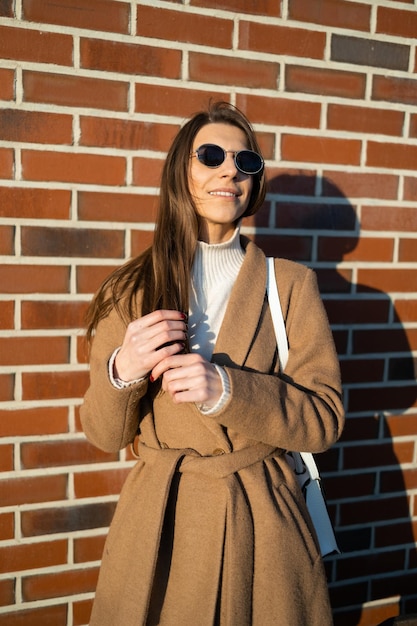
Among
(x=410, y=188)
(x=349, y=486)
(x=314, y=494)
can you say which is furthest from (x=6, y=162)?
(x=349, y=486)

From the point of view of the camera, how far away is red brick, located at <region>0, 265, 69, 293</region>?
197 centimetres

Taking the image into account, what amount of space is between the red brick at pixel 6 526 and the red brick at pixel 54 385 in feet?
1.45

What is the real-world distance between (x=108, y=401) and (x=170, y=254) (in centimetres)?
48

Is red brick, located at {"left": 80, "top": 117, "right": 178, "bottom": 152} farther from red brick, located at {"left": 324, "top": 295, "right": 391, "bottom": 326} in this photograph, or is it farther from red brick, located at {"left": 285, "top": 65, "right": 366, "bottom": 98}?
red brick, located at {"left": 324, "top": 295, "right": 391, "bottom": 326}

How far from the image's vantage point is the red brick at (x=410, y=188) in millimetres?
2410

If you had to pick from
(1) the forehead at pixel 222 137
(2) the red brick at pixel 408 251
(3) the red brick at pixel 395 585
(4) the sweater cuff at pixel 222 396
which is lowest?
(3) the red brick at pixel 395 585

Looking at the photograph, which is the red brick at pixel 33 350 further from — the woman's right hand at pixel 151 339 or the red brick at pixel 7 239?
the woman's right hand at pixel 151 339

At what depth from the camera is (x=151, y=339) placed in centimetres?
140

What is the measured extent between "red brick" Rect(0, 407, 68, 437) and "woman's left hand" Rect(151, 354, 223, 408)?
78 cm

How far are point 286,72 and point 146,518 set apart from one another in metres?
1.69

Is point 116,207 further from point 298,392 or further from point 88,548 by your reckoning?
point 88,548

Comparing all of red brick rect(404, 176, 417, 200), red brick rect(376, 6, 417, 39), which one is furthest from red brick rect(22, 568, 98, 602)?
red brick rect(376, 6, 417, 39)

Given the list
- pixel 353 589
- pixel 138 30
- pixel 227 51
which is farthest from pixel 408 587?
pixel 138 30

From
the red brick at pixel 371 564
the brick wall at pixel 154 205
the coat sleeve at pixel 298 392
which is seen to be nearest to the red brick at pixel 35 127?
the brick wall at pixel 154 205
